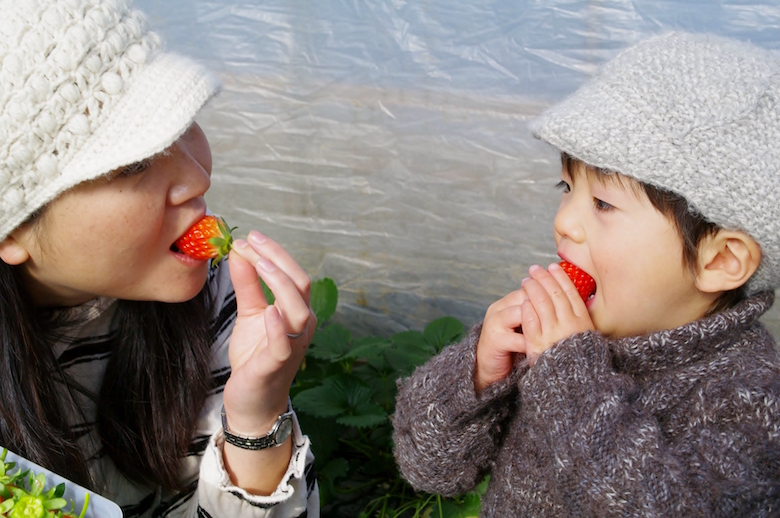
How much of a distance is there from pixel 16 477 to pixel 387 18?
168cm

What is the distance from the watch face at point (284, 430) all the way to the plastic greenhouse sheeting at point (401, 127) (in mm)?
1110

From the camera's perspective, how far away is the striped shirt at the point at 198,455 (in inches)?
55.7

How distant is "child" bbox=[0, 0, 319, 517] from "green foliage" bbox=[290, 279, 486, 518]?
524 millimetres

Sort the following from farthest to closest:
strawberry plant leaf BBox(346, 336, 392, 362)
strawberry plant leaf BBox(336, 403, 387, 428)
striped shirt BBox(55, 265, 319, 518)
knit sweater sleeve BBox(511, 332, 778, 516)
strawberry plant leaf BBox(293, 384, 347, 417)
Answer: strawberry plant leaf BBox(346, 336, 392, 362), strawberry plant leaf BBox(293, 384, 347, 417), strawberry plant leaf BBox(336, 403, 387, 428), striped shirt BBox(55, 265, 319, 518), knit sweater sleeve BBox(511, 332, 778, 516)

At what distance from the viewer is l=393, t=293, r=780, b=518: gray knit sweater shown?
1106 mm

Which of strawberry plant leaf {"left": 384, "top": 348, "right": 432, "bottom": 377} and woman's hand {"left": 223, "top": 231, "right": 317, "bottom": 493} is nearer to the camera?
woman's hand {"left": 223, "top": 231, "right": 317, "bottom": 493}

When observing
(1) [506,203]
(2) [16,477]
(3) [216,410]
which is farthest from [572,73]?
(2) [16,477]

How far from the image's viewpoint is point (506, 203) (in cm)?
226

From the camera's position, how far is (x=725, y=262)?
4.09ft

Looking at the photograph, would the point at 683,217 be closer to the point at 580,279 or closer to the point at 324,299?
the point at 580,279

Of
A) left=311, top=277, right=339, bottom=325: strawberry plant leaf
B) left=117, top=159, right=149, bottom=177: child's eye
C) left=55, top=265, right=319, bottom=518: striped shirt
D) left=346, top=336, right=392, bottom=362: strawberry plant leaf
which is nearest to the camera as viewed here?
left=117, top=159, right=149, bottom=177: child's eye

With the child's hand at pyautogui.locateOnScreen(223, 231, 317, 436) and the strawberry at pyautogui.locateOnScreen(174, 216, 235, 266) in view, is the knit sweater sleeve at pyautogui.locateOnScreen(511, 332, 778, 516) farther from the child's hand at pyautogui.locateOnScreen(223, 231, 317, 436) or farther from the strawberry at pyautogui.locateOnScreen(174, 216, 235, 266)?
the strawberry at pyautogui.locateOnScreen(174, 216, 235, 266)

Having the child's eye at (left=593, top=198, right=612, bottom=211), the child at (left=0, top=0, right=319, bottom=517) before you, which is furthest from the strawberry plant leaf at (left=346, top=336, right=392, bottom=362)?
the child's eye at (left=593, top=198, right=612, bottom=211)

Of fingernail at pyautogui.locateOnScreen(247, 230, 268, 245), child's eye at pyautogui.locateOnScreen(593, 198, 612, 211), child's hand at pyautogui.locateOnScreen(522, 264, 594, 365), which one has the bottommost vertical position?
child's hand at pyautogui.locateOnScreen(522, 264, 594, 365)
